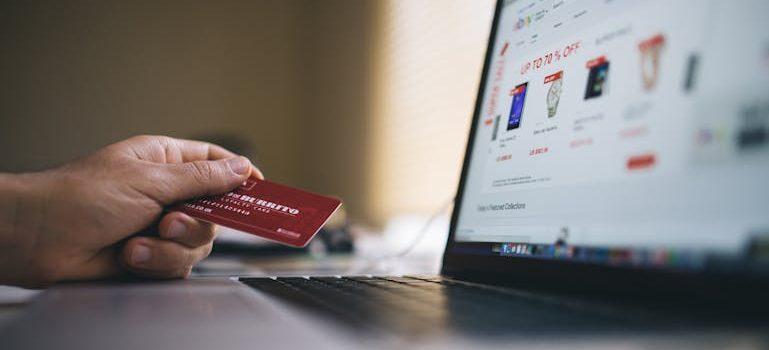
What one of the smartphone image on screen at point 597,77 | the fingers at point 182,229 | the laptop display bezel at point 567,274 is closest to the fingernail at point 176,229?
the fingers at point 182,229

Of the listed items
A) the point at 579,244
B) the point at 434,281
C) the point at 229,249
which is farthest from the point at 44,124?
the point at 579,244

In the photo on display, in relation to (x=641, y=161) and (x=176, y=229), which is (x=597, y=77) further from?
(x=176, y=229)

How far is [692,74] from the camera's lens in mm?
439

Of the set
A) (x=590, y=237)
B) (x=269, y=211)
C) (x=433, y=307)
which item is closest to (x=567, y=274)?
(x=590, y=237)

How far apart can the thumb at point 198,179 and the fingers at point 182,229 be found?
2 cm

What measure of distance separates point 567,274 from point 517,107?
9.3 inches

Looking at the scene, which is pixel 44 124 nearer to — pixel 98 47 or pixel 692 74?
pixel 98 47

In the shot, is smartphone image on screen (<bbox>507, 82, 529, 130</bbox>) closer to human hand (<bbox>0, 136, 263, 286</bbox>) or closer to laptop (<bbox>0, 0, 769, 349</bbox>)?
laptop (<bbox>0, 0, 769, 349</bbox>)

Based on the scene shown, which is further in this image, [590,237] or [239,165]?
[239,165]

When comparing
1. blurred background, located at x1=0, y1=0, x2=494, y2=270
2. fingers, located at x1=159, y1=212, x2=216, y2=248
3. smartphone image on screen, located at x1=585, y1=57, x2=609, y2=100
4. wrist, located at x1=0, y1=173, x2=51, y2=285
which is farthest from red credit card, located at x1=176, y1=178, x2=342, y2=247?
blurred background, located at x1=0, y1=0, x2=494, y2=270

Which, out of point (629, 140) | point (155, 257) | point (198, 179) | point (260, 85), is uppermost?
point (260, 85)

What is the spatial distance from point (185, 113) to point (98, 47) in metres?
0.55

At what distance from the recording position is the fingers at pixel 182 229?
2.34 feet

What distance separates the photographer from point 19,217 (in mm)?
654
